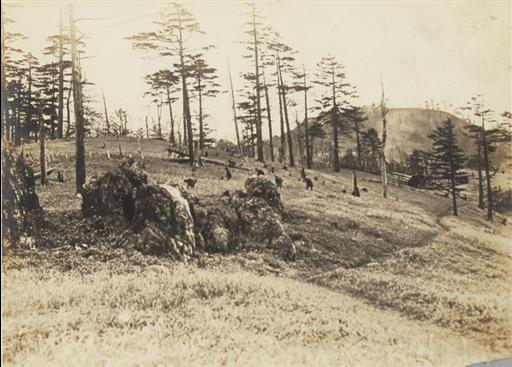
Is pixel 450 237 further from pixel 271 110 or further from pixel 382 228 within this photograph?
pixel 271 110

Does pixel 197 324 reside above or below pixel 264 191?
below

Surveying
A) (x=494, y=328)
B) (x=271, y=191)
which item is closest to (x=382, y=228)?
(x=271, y=191)

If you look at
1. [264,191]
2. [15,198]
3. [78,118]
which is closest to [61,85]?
[78,118]

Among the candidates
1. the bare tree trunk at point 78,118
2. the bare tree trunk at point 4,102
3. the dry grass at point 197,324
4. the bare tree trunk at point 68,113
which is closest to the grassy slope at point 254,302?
the dry grass at point 197,324

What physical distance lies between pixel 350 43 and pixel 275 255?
19.9 ft

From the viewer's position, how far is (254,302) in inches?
322

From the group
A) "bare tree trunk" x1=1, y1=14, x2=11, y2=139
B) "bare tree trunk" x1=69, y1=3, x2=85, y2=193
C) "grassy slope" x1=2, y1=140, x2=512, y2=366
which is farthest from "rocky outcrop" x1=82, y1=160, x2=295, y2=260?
"bare tree trunk" x1=1, y1=14, x2=11, y2=139

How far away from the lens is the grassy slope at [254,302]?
6.52 meters

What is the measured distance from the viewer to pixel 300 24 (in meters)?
10.9

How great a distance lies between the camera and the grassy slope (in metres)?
6.52

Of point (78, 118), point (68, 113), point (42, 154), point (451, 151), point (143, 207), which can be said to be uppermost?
point (68, 113)

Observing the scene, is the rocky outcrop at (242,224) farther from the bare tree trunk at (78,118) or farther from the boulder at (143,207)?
the bare tree trunk at (78,118)

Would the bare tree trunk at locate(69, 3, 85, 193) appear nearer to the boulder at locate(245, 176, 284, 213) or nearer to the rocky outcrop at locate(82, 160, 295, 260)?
the rocky outcrop at locate(82, 160, 295, 260)

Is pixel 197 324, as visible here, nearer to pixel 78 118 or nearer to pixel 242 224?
pixel 242 224
